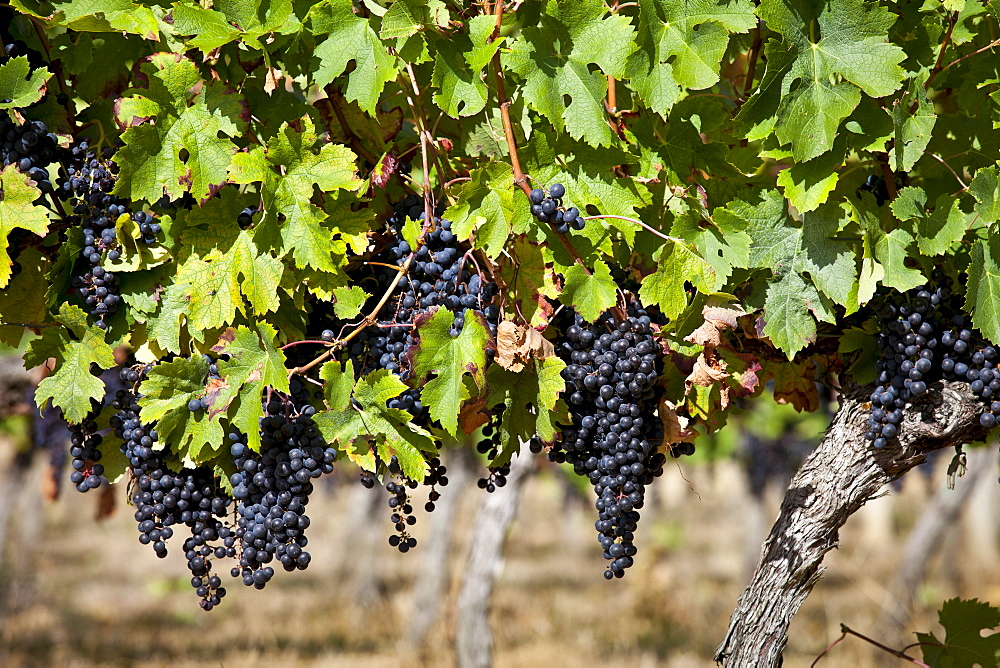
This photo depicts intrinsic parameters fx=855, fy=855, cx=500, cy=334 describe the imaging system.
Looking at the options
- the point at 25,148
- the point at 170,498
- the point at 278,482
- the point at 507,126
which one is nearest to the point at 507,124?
the point at 507,126

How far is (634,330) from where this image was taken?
2.04m

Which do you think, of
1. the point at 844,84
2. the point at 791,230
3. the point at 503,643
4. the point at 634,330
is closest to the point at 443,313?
the point at 634,330

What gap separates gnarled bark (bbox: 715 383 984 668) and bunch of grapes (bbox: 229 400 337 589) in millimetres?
1253

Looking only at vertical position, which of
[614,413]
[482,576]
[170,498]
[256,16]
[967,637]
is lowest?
[482,576]

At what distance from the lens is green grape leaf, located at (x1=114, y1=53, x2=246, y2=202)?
6.36 ft

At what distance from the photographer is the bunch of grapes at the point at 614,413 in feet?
6.50

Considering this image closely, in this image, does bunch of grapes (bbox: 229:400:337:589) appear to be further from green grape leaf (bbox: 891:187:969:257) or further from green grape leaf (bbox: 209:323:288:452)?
green grape leaf (bbox: 891:187:969:257)

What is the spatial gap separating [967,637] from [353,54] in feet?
8.16

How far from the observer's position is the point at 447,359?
1.93 m

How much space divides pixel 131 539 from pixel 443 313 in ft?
63.0

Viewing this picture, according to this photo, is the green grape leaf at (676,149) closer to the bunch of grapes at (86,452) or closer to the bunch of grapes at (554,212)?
the bunch of grapes at (554,212)

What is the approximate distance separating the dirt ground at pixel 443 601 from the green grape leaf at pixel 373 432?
3.75 meters

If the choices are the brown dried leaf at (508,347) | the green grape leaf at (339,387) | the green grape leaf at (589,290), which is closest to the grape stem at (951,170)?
the green grape leaf at (589,290)

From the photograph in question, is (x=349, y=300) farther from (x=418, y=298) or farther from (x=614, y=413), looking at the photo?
(x=614, y=413)
